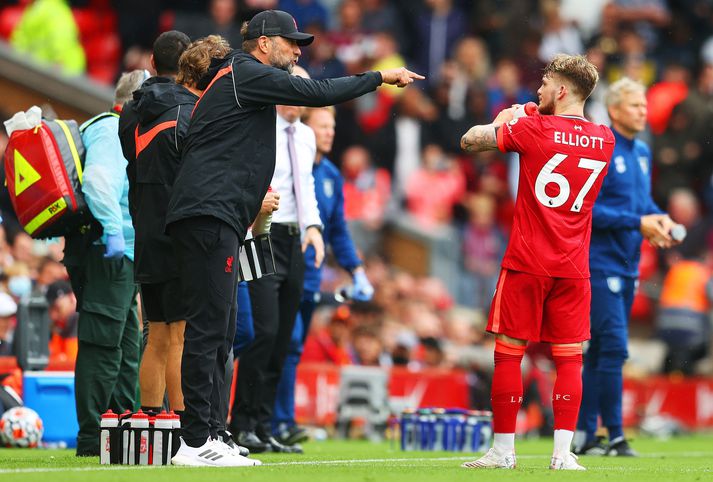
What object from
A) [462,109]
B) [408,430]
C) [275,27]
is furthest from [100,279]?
[462,109]

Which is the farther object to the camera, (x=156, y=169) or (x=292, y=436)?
(x=292, y=436)

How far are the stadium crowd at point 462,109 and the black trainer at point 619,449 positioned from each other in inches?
247

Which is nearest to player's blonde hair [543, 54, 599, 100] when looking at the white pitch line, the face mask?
the white pitch line

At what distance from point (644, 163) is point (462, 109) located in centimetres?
1059

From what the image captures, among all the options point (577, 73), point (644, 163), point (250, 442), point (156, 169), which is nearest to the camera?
point (577, 73)

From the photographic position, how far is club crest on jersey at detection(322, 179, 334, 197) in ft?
37.4

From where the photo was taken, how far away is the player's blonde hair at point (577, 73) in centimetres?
808

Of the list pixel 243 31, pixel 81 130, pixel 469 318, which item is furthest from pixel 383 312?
pixel 243 31

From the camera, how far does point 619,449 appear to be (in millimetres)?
10617

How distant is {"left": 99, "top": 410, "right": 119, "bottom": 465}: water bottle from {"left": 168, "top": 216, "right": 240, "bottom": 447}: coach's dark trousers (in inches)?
21.0

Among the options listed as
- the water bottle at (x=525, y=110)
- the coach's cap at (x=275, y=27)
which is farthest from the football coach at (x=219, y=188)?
the water bottle at (x=525, y=110)

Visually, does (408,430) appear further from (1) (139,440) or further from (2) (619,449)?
(1) (139,440)

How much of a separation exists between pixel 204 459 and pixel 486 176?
14.0 m

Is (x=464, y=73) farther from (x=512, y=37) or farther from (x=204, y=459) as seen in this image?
(x=204, y=459)
